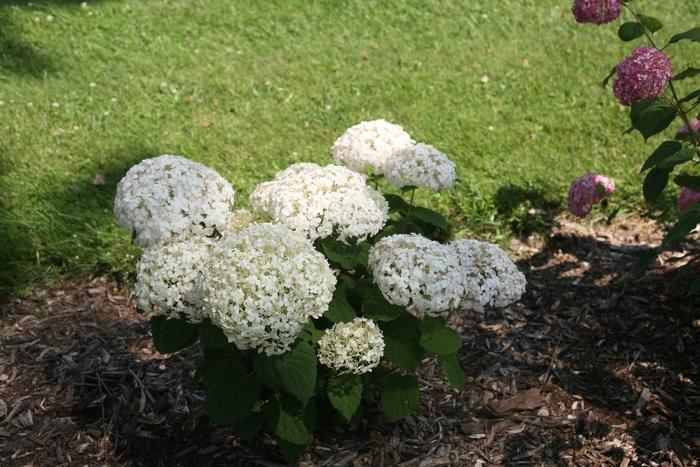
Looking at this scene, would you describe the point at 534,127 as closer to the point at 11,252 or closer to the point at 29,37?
the point at 11,252

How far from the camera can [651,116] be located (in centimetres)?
325

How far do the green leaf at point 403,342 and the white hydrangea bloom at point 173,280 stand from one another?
0.67 m

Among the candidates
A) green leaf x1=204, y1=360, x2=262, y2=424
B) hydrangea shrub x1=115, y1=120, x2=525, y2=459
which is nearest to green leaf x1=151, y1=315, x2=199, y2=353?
hydrangea shrub x1=115, y1=120, x2=525, y2=459

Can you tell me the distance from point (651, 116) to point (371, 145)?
1.18 metres

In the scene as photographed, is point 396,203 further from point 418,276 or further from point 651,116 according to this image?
point 651,116

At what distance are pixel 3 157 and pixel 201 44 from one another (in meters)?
2.45

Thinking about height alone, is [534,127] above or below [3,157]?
above

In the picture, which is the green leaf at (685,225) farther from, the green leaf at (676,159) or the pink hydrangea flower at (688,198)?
the pink hydrangea flower at (688,198)

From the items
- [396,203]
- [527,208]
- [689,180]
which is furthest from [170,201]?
[527,208]

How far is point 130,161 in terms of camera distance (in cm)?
561

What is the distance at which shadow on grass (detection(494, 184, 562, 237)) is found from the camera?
4.98 m

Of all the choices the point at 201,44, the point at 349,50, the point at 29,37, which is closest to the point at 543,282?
the point at 349,50

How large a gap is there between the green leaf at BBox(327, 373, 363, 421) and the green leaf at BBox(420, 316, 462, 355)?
28cm

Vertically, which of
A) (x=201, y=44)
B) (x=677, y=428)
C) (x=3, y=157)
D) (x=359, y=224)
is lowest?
(x=3, y=157)
